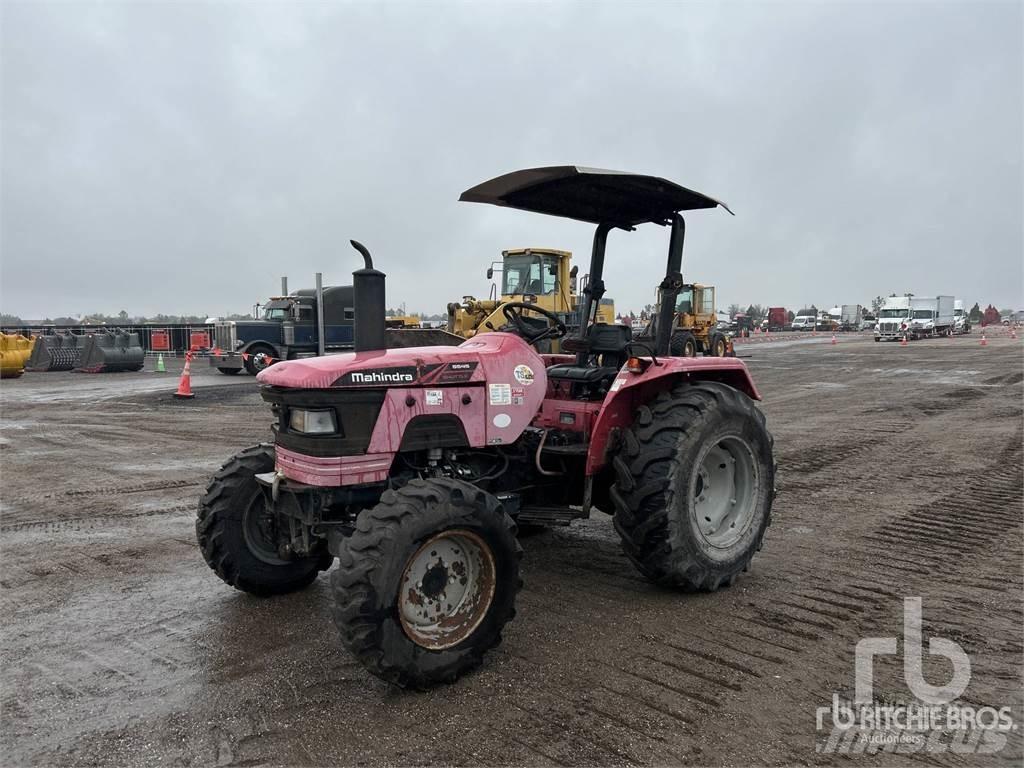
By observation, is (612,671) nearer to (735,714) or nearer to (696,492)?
(735,714)

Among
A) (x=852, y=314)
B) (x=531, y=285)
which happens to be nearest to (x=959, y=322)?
(x=852, y=314)

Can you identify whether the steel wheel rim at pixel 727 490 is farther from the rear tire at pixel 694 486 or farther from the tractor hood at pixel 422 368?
A: the tractor hood at pixel 422 368

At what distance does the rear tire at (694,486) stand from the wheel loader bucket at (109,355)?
19782mm

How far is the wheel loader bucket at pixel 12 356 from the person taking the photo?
57.8 ft

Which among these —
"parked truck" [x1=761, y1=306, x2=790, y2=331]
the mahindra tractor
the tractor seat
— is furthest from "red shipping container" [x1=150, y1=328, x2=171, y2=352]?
"parked truck" [x1=761, y1=306, x2=790, y2=331]

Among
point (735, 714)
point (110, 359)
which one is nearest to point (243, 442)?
point (735, 714)

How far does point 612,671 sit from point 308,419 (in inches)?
68.5

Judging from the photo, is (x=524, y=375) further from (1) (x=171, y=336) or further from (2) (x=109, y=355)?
(1) (x=171, y=336)

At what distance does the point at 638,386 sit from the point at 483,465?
104 centimetres

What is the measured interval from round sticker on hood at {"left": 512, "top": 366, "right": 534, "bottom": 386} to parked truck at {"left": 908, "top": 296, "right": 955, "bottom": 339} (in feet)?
134

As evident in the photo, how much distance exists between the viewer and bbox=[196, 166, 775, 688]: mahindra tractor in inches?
119

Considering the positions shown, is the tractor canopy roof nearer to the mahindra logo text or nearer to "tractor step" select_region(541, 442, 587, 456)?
the mahindra logo text

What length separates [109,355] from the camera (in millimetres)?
20094

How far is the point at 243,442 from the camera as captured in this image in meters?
9.02
